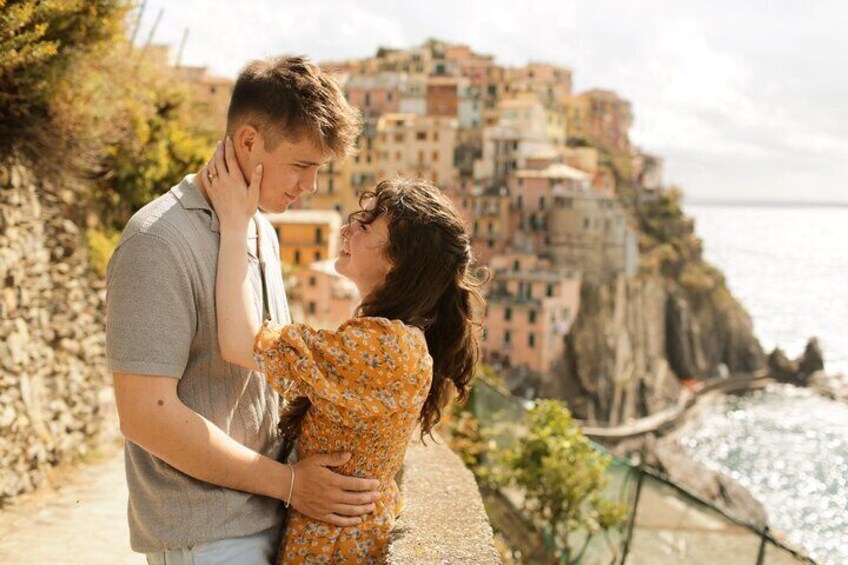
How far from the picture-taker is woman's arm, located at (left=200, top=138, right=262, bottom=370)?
1771 mm

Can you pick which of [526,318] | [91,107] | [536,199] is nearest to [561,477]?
[91,107]

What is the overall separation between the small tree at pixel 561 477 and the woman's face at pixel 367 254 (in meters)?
4.34

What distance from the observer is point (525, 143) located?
53156mm

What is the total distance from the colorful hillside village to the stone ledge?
31.9 m

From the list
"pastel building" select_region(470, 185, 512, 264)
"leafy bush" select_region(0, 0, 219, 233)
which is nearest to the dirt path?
"leafy bush" select_region(0, 0, 219, 233)

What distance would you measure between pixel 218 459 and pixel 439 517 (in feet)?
3.26

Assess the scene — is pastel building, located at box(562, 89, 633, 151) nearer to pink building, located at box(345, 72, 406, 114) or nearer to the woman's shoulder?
pink building, located at box(345, 72, 406, 114)

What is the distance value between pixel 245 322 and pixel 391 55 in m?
65.2

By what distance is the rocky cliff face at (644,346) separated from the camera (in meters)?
49.5

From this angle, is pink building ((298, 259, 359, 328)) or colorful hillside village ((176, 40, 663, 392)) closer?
pink building ((298, 259, 359, 328))

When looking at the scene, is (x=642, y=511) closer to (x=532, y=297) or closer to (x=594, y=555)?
(x=594, y=555)

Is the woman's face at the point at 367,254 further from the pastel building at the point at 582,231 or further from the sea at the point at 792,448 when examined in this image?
the pastel building at the point at 582,231

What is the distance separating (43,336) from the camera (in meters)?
5.52

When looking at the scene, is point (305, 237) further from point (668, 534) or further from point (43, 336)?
point (668, 534)
